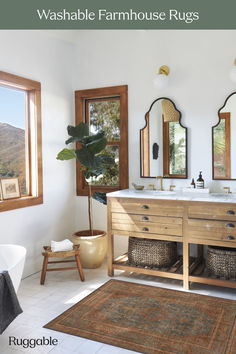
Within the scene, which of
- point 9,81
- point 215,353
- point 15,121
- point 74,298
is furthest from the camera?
point 15,121

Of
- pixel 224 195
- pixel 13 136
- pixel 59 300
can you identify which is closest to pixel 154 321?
pixel 59 300

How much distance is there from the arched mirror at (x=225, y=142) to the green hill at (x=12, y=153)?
2.15m

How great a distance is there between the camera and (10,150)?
3770 millimetres

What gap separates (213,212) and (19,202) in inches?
78.9

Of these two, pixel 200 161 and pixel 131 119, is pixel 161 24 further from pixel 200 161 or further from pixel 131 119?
pixel 200 161

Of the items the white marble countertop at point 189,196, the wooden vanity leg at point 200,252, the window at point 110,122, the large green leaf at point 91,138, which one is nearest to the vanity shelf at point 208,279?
the wooden vanity leg at point 200,252

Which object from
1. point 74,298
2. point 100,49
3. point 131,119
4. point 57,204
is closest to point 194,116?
point 131,119

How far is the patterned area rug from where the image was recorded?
8.04 feet

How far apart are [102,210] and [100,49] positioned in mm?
2055

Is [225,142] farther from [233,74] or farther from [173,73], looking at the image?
[173,73]

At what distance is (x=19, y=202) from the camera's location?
371 cm

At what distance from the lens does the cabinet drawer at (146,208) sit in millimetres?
3402

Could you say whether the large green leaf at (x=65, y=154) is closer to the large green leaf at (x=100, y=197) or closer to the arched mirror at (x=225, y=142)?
the large green leaf at (x=100, y=197)

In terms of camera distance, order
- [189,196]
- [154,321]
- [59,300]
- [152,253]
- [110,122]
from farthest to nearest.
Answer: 1. [110,122]
2. [152,253]
3. [189,196]
4. [59,300]
5. [154,321]
